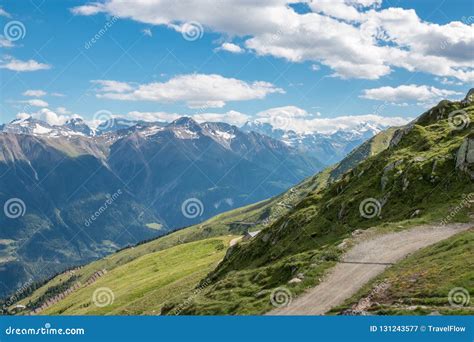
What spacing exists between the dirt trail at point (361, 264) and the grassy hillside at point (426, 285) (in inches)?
68.6

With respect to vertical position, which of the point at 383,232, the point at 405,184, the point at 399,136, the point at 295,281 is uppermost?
the point at 399,136

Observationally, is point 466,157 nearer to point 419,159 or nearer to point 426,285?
point 419,159

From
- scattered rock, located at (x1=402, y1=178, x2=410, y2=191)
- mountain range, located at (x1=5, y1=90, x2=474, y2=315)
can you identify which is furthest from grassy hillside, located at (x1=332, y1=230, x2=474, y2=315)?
scattered rock, located at (x1=402, y1=178, x2=410, y2=191)

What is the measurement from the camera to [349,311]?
3828 cm

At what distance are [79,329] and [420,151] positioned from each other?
6386cm

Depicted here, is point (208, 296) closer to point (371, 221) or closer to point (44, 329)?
point (371, 221)

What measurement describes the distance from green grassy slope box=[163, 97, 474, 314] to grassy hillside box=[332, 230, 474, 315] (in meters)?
8.05

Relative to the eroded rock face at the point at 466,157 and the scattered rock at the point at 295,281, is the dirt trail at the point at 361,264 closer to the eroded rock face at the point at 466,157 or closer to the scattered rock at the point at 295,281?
the scattered rock at the point at 295,281

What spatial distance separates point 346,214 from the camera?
6988 cm

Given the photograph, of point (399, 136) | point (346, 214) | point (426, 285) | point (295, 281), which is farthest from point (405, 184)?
point (426, 285)

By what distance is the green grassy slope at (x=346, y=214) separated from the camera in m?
53.8

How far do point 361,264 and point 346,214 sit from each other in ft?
67.7

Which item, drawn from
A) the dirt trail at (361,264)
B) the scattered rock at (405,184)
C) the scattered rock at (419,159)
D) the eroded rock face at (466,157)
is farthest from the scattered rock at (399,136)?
the dirt trail at (361,264)

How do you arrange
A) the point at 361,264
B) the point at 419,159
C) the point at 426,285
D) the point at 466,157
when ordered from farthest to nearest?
1. the point at 419,159
2. the point at 466,157
3. the point at 361,264
4. the point at 426,285
